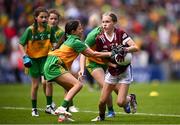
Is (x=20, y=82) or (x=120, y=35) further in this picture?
(x=20, y=82)

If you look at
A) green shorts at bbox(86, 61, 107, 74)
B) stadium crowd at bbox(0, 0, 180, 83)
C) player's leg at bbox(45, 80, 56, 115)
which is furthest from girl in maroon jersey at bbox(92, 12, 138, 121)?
stadium crowd at bbox(0, 0, 180, 83)

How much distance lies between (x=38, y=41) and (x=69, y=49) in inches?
88.8

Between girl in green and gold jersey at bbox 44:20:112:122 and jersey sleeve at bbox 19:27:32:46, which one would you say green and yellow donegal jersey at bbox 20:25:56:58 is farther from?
girl in green and gold jersey at bbox 44:20:112:122

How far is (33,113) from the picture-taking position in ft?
49.4

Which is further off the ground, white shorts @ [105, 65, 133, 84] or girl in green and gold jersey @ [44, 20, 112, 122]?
girl in green and gold jersey @ [44, 20, 112, 122]

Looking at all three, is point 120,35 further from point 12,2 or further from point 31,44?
point 12,2

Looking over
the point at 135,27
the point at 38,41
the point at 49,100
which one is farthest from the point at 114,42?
the point at 135,27

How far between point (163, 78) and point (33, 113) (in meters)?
16.5

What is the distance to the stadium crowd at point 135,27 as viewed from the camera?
95.8 feet

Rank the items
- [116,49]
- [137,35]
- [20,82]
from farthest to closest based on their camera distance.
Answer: [137,35] < [20,82] < [116,49]

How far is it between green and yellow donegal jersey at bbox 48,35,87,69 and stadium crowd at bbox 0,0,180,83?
13675 millimetres

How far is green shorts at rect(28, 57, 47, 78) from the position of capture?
15.5 metres

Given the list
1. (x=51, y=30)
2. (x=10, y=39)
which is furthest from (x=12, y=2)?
(x=51, y=30)

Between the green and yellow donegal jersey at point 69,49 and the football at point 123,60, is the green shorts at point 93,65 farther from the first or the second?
the football at point 123,60
